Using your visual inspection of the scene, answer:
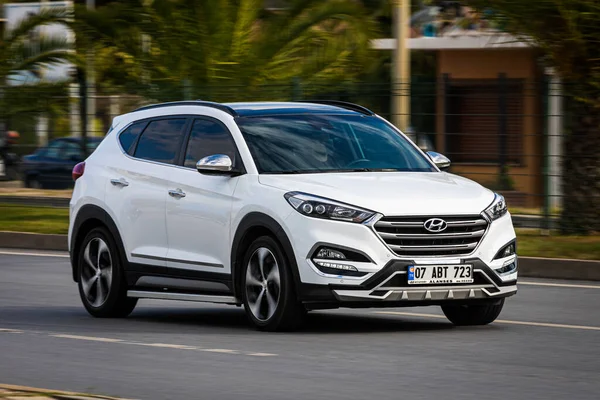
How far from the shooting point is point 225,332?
34.7 ft

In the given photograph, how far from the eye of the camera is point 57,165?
24.4 metres

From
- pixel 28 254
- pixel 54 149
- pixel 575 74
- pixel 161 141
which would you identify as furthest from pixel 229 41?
pixel 161 141

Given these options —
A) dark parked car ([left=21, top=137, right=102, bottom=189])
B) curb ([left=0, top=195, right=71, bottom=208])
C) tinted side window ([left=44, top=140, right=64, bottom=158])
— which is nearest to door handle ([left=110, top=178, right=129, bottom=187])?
curb ([left=0, top=195, right=71, bottom=208])

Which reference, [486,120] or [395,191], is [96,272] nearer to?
[395,191]

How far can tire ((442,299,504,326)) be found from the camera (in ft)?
35.5

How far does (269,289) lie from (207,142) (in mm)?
1498

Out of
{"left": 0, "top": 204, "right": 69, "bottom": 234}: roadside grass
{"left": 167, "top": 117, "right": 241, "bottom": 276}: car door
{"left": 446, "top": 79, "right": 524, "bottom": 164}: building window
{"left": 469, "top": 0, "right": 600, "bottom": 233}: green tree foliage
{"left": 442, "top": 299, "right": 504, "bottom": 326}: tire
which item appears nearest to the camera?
{"left": 167, "top": 117, "right": 241, "bottom": 276}: car door

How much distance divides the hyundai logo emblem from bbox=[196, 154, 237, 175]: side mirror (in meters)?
1.54

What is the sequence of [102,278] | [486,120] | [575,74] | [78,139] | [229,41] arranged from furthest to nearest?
[229,41] → [78,139] → [486,120] → [575,74] → [102,278]

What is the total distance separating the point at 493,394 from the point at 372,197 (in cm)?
254

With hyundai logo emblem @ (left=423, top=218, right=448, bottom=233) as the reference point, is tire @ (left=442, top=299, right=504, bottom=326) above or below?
below

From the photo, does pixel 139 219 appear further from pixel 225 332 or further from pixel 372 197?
pixel 372 197

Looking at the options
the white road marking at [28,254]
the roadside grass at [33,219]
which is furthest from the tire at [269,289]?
the roadside grass at [33,219]

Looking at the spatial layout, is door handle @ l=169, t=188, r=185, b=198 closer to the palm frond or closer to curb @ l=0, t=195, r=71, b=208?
curb @ l=0, t=195, r=71, b=208
